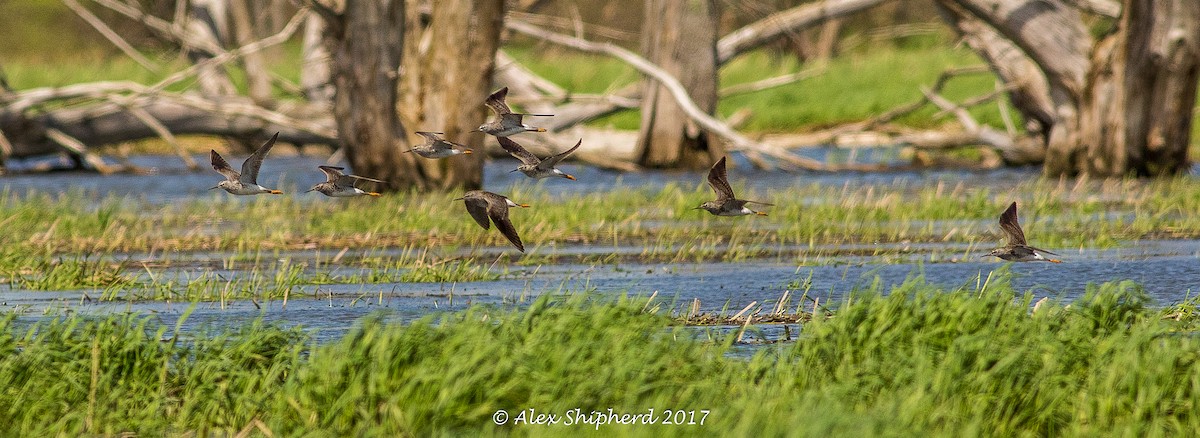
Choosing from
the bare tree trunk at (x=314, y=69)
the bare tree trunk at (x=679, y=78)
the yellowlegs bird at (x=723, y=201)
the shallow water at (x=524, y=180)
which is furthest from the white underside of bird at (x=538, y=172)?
the bare tree trunk at (x=314, y=69)

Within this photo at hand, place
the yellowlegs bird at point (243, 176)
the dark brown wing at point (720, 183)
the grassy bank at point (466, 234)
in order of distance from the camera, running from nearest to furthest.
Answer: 1. the yellowlegs bird at point (243, 176)
2. the dark brown wing at point (720, 183)
3. the grassy bank at point (466, 234)

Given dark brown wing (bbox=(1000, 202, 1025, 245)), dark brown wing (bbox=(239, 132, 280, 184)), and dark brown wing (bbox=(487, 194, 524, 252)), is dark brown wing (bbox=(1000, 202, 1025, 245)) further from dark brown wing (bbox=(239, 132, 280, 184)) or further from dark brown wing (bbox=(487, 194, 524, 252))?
dark brown wing (bbox=(239, 132, 280, 184))

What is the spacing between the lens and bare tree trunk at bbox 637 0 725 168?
19.9 m

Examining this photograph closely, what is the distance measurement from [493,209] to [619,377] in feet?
9.71

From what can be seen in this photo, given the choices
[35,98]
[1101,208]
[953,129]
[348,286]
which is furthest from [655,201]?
[953,129]

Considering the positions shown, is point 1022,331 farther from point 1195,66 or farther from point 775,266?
point 1195,66

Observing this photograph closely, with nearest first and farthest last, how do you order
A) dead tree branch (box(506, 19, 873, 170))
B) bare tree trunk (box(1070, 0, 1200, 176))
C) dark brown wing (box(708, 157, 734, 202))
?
dark brown wing (box(708, 157, 734, 202)) < bare tree trunk (box(1070, 0, 1200, 176)) < dead tree branch (box(506, 19, 873, 170))

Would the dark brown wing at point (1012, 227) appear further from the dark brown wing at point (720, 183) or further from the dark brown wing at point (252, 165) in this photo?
the dark brown wing at point (252, 165)

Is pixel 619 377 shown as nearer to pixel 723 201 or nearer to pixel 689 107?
pixel 723 201

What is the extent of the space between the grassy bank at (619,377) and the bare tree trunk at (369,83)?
9.36 meters

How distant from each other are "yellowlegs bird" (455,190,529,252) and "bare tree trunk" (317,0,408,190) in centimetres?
729

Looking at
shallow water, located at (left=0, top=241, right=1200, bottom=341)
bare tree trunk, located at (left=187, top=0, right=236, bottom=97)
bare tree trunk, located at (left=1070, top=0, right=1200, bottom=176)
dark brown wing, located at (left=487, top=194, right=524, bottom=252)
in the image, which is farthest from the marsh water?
bare tree trunk, located at (left=187, top=0, right=236, bottom=97)

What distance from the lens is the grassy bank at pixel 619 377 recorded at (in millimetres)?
4906

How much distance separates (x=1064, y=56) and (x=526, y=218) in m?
7.99
